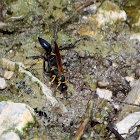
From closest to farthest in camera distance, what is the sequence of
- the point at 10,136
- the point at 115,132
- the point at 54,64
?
the point at 10,136
the point at 115,132
the point at 54,64

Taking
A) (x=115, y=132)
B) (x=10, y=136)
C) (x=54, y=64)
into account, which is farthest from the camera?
(x=54, y=64)

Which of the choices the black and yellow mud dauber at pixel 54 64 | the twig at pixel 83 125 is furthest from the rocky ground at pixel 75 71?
the black and yellow mud dauber at pixel 54 64

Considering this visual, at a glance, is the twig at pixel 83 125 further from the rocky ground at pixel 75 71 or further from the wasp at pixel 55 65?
the wasp at pixel 55 65

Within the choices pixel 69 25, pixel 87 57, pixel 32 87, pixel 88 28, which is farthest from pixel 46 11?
pixel 32 87

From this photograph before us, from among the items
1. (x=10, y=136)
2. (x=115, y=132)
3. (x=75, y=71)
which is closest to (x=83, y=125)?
(x=115, y=132)

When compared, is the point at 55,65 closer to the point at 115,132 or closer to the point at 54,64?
the point at 54,64

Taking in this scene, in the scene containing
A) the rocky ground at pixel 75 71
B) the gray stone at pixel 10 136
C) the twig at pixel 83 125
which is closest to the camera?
the gray stone at pixel 10 136
